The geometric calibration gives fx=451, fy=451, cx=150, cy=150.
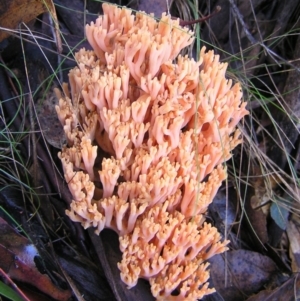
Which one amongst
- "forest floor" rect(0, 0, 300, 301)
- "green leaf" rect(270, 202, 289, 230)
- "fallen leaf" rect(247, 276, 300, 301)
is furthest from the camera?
"green leaf" rect(270, 202, 289, 230)

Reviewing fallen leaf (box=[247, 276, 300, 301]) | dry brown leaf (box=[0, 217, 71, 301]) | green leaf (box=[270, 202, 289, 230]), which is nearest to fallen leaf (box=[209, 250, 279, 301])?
fallen leaf (box=[247, 276, 300, 301])

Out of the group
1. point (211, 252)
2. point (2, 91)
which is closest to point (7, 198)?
point (2, 91)

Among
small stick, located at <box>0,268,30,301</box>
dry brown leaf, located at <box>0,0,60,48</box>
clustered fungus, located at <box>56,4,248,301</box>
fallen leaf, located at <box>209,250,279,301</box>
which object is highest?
dry brown leaf, located at <box>0,0,60,48</box>

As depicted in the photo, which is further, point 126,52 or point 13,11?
point 13,11

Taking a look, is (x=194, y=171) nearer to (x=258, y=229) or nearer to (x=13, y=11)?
(x=258, y=229)

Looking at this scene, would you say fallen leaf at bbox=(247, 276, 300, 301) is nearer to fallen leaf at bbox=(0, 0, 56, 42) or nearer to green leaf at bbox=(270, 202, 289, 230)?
green leaf at bbox=(270, 202, 289, 230)

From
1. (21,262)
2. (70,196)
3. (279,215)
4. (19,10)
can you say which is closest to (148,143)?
(70,196)
